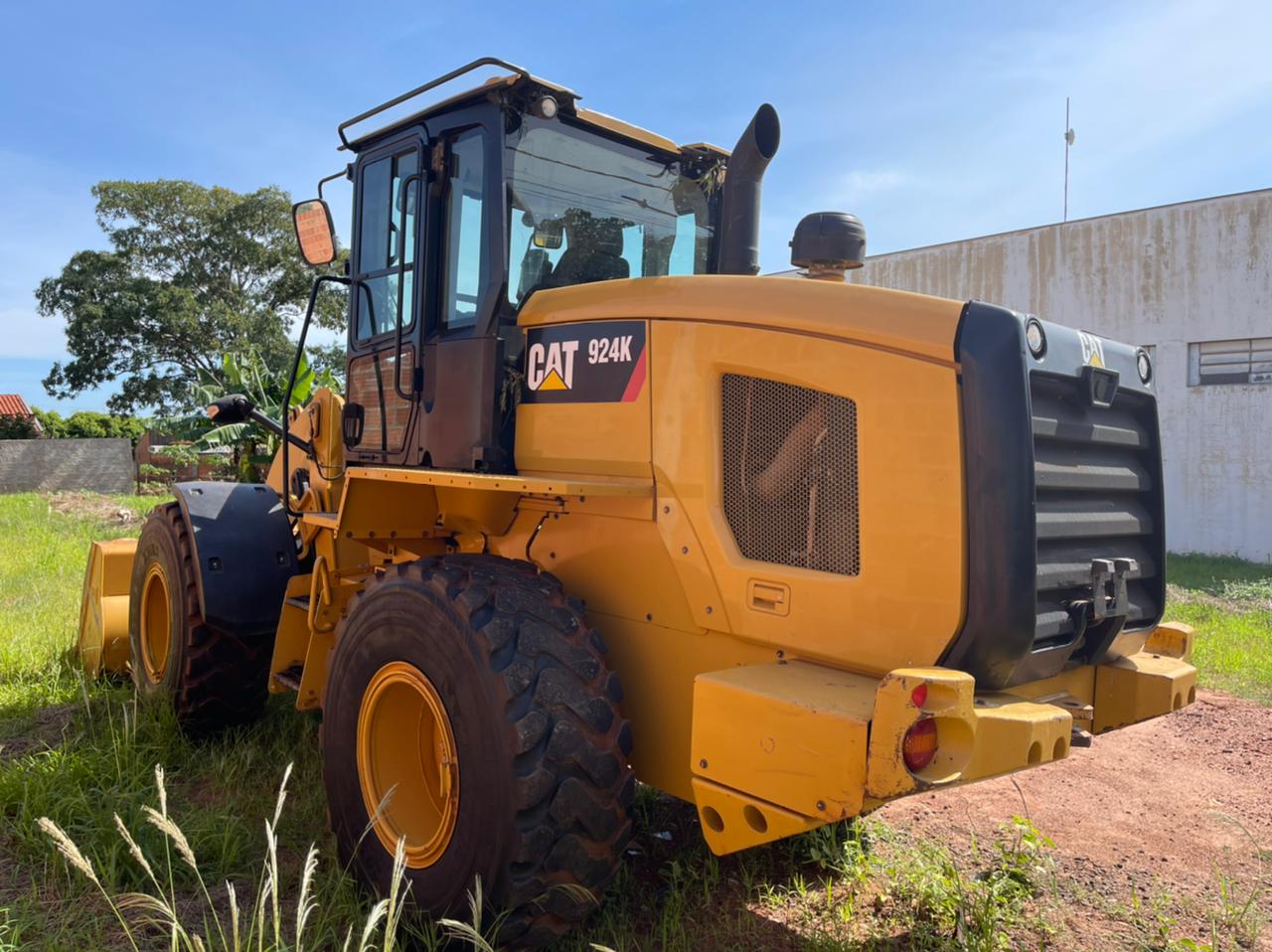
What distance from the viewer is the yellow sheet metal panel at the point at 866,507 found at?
2.58 metres

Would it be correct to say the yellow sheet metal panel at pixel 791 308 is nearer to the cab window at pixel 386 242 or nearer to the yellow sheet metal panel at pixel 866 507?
the yellow sheet metal panel at pixel 866 507

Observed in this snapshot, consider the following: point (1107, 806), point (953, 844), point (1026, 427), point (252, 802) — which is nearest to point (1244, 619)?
point (1107, 806)

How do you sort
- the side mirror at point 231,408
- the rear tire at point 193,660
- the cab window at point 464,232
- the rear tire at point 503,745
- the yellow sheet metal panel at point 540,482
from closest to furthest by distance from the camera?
the rear tire at point 503,745 < the yellow sheet metal panel at point 540,482 < the cab window at point 464,232 < the rear tire at point 193,660 < the side mirror at point 231,408

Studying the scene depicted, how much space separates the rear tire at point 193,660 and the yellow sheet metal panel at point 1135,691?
3736mm

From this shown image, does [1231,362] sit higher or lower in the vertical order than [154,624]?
higher

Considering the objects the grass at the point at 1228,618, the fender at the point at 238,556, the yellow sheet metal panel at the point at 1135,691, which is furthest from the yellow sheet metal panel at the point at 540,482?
the grass at the point at 1228,618

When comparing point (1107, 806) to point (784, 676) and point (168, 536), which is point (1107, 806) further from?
point (168, 536)

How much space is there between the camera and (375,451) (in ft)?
14.0

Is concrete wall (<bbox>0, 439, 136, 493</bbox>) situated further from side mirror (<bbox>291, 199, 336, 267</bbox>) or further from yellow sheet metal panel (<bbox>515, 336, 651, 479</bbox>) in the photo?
yellow sheet metal panel (<bbox>515, 336, 651, 479</bbox>)

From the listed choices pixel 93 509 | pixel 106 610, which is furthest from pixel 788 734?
pixel 93 509

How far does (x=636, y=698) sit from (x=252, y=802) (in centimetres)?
200

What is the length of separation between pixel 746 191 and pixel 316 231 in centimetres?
198

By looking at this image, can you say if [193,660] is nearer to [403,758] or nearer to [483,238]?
[403,758]

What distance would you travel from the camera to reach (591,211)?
3.92 m
